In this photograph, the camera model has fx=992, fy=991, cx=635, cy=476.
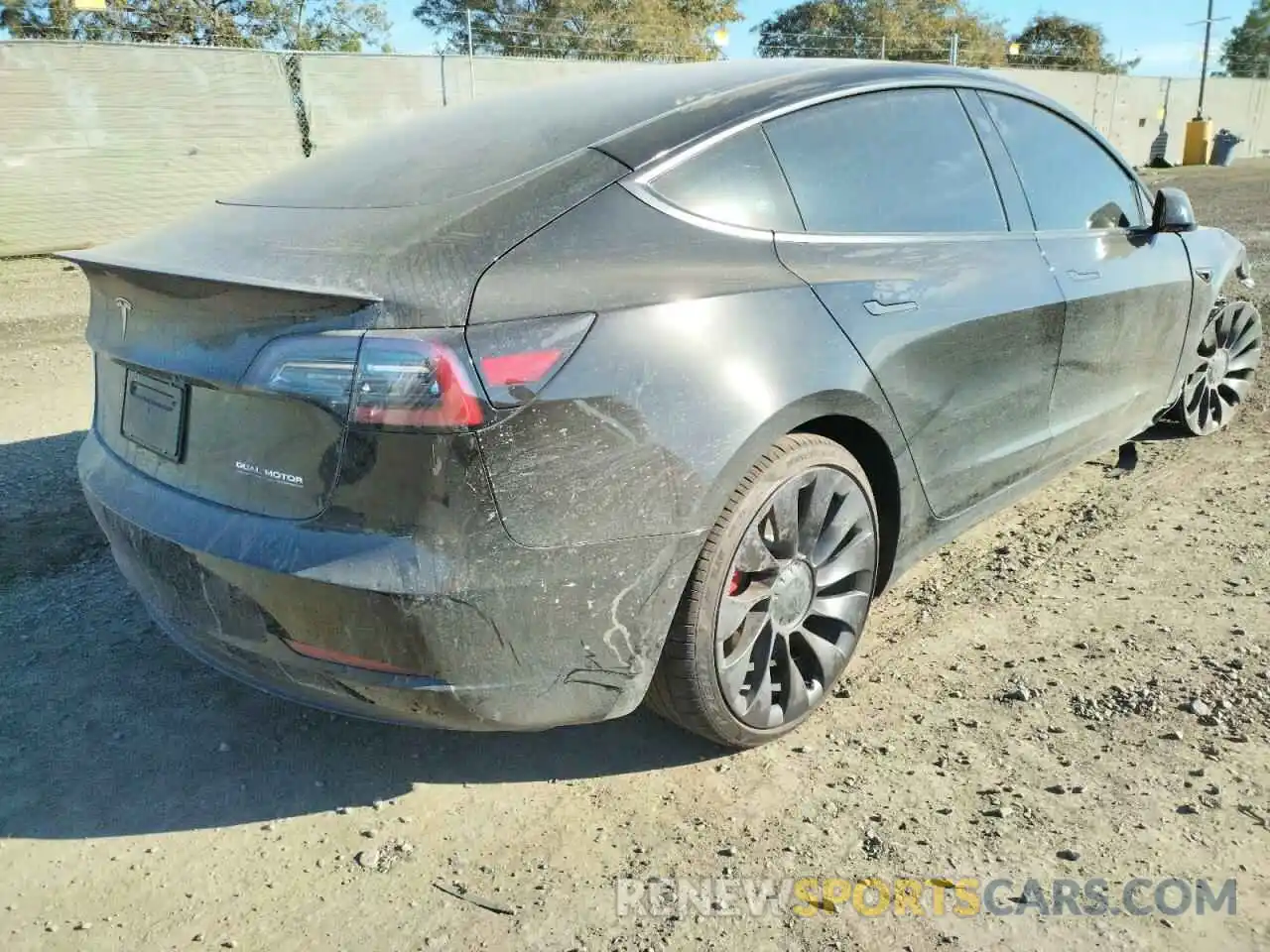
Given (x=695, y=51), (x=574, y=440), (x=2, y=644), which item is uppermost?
(x=695, y=51)

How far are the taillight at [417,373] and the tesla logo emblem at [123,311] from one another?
619mm

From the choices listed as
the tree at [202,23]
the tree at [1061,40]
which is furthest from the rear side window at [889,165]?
the tree at [1061,40]

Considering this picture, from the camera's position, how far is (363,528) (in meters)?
1.96

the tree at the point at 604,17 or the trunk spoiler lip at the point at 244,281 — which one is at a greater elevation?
the tree at the point at 604,17

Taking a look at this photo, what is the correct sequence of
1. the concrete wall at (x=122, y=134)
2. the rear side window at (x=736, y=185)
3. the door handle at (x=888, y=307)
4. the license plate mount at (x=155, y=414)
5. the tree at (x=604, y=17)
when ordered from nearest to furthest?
the license plate mount at (x=155, y=414) < the rear side window at (x=736, y=185) < the door handle at (x=888, y=307) < the concrete wall at (x=122, y=134) < the tree at (x=604, y=17)

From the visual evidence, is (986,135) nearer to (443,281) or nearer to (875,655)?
(875,655)

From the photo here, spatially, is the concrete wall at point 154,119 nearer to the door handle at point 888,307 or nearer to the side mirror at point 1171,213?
the side mirror at point 1171,213

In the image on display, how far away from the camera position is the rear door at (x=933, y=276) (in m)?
2.60

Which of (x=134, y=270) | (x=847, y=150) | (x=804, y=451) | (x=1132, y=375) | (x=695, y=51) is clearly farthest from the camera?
(x=695, y=51)

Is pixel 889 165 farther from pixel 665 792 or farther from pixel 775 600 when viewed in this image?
pixel 665 792

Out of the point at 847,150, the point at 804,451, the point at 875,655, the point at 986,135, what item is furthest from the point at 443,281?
the point at 986,135

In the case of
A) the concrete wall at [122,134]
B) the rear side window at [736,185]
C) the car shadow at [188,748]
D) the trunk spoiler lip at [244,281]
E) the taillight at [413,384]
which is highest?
the concrete wall at [122,134]

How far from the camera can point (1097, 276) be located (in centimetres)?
353

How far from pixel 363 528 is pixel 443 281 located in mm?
513
